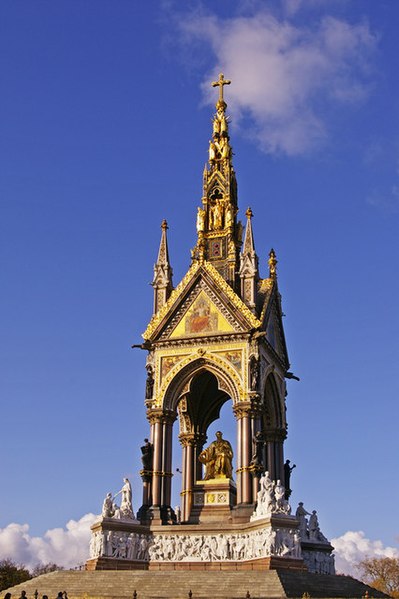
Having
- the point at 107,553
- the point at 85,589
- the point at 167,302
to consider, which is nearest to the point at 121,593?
the point at 85,589

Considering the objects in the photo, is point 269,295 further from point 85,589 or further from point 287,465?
point 85,589

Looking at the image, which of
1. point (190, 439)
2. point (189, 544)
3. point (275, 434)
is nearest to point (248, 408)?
point (275, 434)

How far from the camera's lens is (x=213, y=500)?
3066cm

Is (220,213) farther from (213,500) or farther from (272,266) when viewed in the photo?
(213,500)

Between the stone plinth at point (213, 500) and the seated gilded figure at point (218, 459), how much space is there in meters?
0.54

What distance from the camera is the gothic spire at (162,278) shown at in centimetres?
3419

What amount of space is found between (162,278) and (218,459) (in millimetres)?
8003

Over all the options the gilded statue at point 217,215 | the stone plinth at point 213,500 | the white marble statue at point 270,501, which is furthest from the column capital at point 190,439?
the gilded statue at point 217,215

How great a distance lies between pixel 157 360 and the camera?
3269 centimetres

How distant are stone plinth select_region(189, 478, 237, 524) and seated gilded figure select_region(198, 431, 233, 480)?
544mm

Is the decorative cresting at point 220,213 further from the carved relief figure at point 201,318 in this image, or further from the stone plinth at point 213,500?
the stone plinth at point 213,500

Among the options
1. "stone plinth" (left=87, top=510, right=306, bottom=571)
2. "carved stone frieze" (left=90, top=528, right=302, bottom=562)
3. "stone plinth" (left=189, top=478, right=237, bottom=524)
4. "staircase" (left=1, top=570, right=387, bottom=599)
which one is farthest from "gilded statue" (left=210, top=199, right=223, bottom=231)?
"staircase" (left=1, top=570, right=387, bottom=599)

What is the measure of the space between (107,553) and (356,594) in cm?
885

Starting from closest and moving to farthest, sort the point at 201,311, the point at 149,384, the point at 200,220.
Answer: the point at 149,384 < the point at 201,311 < the point at 200,220
